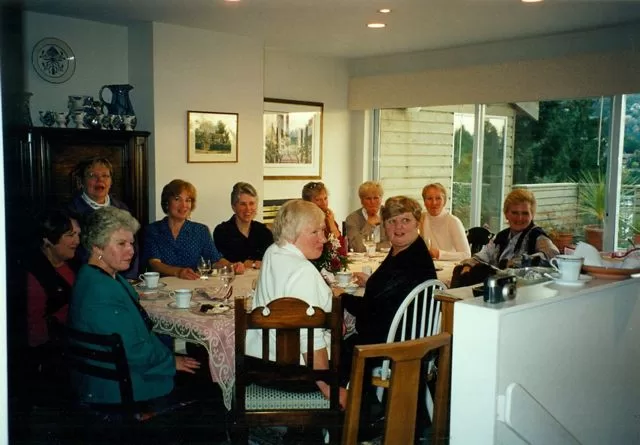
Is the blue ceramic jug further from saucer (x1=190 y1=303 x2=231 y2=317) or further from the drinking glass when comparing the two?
saucer (x1=190 y1=303 x2=231 y2=317)

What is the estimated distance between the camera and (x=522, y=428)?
1.95m

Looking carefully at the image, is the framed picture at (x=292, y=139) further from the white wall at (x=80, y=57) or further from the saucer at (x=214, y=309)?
the saucer at (x=214, y=309)

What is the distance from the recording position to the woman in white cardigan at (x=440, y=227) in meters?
4.91

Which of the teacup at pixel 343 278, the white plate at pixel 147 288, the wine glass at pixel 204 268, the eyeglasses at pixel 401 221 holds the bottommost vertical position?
the white plate at pixel 147 288

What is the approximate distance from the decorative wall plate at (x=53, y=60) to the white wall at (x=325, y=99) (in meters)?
1.90

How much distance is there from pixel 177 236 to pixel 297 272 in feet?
5.73

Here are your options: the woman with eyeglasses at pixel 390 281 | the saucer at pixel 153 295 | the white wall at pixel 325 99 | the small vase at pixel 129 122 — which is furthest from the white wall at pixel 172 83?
the woman with eyeglasses at pixel 390 281

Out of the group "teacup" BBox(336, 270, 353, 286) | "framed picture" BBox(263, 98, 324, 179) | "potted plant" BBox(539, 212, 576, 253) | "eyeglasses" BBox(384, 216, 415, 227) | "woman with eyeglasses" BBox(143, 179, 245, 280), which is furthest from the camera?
"framed picture" BBox(263, 98, 324, 179)

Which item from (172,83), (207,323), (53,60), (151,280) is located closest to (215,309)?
(207,323)

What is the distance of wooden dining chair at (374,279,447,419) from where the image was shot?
2.58m

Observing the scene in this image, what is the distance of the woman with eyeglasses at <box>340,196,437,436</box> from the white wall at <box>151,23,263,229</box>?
262 centimetres

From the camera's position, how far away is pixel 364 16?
4.65 meters

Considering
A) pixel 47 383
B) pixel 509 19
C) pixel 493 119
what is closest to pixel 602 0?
pixel 509 19

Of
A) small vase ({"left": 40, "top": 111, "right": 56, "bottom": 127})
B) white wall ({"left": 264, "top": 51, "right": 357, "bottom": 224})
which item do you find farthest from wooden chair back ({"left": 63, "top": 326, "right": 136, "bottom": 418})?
white wall ({"left": 264, "top": 51, "right": 357, "bottom": 224})
